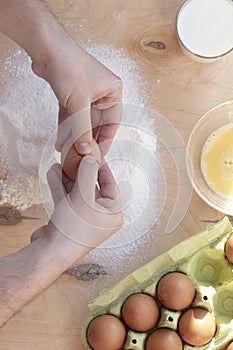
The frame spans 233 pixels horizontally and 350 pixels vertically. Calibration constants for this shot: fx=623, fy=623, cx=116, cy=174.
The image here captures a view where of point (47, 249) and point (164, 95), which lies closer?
point (47, 249)

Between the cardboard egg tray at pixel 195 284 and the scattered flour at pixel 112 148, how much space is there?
47mm

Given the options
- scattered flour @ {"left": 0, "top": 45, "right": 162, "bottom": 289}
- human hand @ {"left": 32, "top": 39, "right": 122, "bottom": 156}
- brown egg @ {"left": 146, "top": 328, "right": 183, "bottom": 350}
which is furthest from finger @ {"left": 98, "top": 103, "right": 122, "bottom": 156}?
brown egg @ {"left": 146, "top": 328, "right": 183, "bottom": 350}

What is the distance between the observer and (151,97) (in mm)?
1194

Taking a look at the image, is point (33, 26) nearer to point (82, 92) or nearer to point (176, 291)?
point (82, 92)

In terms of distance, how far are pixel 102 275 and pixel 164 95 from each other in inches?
14.2

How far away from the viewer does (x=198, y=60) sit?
119cm

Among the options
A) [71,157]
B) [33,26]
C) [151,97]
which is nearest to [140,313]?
[71,157]

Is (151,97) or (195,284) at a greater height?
(151,97)

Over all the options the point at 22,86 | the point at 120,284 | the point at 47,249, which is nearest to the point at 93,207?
the point at 47,249

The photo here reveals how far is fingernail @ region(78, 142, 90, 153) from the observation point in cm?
97

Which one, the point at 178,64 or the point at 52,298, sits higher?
the point at 178,64

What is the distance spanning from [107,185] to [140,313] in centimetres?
24

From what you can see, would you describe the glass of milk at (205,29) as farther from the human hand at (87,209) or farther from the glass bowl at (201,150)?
the human hand at (87,209)

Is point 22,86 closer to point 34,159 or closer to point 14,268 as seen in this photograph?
point 34,159
